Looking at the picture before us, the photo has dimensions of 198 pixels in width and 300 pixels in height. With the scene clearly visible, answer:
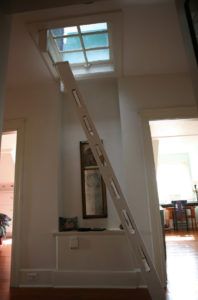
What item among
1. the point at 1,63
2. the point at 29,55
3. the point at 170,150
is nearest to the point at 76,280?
the point at 1,63

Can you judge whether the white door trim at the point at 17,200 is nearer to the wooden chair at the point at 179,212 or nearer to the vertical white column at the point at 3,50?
the vertical white column at the point at 3,50

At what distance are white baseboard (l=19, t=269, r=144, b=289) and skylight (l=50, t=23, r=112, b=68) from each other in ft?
9.60

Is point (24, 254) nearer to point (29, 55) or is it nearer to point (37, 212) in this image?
point (37, 212)

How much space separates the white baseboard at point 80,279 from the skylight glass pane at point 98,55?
295 centimetres

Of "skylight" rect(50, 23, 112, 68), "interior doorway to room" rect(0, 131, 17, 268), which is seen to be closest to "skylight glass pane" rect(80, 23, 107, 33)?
"skylight" rect(50, 23, 112, 68)

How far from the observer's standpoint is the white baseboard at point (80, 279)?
2.54 m

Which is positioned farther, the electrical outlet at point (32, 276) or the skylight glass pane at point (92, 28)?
the electrical outlet at point (32, 276)

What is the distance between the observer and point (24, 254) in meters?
2.85

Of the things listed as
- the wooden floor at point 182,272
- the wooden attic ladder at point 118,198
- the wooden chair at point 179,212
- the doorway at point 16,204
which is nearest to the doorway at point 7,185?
the doorway at point 16,204

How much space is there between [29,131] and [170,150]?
6.63 metres

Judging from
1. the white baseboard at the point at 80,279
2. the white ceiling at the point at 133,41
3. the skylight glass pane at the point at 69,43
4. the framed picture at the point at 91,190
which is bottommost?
the white baseboard at the point at 80,279

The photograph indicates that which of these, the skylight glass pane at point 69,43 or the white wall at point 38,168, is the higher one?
the skylight glass pane at point 69,43

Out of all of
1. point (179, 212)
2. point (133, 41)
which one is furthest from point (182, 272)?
point (179, 212)

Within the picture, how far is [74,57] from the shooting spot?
313cm
